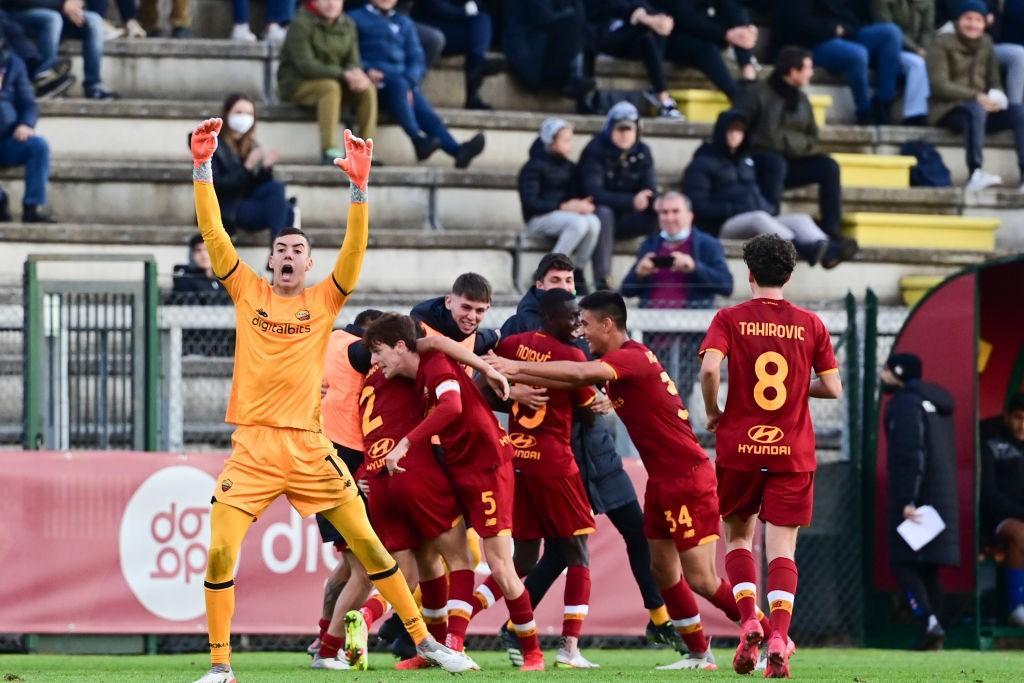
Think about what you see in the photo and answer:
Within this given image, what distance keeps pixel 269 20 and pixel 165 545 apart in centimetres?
705

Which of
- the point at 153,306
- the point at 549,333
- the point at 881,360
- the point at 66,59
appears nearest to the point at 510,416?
the point at 549,333

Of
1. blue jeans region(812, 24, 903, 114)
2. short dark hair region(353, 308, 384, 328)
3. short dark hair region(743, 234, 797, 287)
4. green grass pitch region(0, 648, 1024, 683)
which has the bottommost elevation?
green grass pitch region(0, 648, 1024, 683)

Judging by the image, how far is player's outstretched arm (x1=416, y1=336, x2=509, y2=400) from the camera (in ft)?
32.7

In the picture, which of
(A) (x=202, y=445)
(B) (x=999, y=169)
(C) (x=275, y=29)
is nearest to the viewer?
(A) (x=202, y=445)

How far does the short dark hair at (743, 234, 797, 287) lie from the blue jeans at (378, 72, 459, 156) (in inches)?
325

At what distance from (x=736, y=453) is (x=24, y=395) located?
5.40 m

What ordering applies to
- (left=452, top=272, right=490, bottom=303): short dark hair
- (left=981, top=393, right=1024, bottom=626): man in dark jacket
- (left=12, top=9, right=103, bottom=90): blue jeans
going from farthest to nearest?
(left=12, top=9, right=103, bottom=90): blue jeans
(left=981, top=393, right=1024, bottom=626): man in dark jacket
(left=452, top=272, right=490, bottom=303): short dark hair

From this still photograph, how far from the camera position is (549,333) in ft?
35.1

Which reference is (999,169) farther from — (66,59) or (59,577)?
(59,577)

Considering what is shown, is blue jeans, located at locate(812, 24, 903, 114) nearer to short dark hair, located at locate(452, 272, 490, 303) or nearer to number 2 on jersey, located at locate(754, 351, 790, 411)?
short dark hair, located at locate(452, 272, 490, 303)

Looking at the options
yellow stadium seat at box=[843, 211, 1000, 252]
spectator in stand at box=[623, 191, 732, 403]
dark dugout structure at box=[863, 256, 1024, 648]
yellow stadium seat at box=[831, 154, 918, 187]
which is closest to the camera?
dark dugout structure at box=[863, 256, 1024, 648]

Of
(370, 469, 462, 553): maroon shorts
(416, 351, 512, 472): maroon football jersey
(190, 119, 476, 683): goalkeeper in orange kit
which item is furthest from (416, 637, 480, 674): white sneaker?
(416, 351, 512, 472): maroon football jersey

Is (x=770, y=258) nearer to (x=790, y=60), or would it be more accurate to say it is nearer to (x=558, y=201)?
(x=558, y=201)

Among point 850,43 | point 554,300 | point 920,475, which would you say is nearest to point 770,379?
point 554,300
